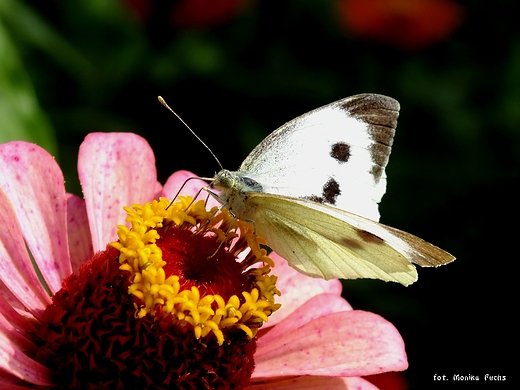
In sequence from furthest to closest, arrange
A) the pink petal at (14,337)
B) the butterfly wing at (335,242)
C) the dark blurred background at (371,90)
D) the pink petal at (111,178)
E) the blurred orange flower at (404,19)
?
the blurred orange flower at (404,19) → the dark blurred background at (371,90) → the pink petal at (111,178) → the butterfly wing at (335,242) → the pink petal at (14,337)

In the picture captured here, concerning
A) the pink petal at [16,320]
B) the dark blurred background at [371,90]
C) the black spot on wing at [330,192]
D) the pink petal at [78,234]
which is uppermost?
the dark blurred background at [371,90]

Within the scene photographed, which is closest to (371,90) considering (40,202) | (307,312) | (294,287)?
(294,287)

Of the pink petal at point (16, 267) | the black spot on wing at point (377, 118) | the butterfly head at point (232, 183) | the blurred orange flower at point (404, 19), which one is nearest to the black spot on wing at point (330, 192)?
the black spot on wing at point (377, 118)

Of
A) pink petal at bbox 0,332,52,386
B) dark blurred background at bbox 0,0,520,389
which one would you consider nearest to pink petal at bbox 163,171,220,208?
pink petal at bbox 0,332,52,386

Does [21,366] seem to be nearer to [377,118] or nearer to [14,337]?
[14,337]

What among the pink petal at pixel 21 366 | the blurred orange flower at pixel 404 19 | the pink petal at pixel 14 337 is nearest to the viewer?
the pink petal at pixel 21 366

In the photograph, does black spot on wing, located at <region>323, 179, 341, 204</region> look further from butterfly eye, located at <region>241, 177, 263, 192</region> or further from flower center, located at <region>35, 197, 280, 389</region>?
flower center, located at <region>35, 197, 280, 389</region>

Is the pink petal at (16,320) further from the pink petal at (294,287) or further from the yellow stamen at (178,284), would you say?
the pink petal at (294,287)
